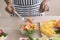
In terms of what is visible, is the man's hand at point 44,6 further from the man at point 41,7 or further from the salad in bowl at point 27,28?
the salad in bowl at point 27,28

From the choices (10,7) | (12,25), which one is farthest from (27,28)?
(10,7)

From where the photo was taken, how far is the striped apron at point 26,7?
3.72 ft

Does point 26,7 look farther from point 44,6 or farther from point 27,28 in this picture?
point 27,28

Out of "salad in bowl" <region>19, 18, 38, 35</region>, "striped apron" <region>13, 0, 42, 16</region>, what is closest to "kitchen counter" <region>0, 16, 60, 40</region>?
"salad in bowl" <region>19, 18, 38, 35</region>

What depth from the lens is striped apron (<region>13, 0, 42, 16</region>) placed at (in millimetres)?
1133

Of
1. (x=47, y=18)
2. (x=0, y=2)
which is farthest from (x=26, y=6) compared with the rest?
(x=0, y=2)

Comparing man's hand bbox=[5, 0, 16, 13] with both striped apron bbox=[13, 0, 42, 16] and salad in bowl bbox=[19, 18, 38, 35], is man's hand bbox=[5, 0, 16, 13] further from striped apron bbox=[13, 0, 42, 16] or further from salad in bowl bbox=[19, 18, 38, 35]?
salad in bowl bbox=[19, 18, 38, 35]

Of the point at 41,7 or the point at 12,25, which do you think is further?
the point at 41,7

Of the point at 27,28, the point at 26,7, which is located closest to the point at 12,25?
the point at 27,28

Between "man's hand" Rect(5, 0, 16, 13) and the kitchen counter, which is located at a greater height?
"man's hand" Rect(5, 0, 16, 13)

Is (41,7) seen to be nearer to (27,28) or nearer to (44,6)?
(44,6)

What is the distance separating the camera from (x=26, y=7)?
3.73 ft

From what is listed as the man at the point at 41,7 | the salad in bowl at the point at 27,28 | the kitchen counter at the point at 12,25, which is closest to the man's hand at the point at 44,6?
the man at the point at 41,7

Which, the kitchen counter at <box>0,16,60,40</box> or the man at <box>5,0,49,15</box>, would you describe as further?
the man at <box>5,0,49,15</box>
